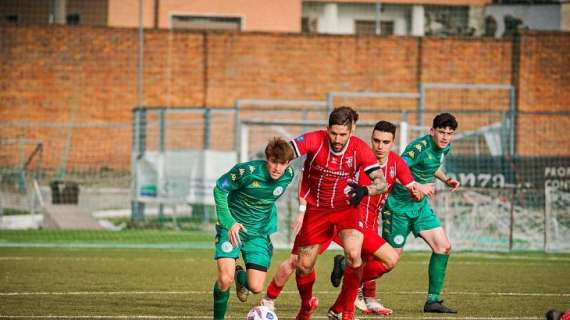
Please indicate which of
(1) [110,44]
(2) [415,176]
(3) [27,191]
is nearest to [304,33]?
(1) [110,44]

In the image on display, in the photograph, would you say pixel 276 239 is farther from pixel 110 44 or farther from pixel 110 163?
pixel 110 44

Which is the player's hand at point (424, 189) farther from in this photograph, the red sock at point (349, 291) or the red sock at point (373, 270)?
the red sock at point (349, 291)

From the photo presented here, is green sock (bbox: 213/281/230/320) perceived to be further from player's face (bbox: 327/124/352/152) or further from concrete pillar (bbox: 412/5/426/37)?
concrete pillar (bbox: 412/5/426/37)

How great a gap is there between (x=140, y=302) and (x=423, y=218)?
3121mm

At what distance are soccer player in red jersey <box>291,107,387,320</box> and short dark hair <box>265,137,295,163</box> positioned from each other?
0.25 metres

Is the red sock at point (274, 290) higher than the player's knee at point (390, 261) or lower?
lower

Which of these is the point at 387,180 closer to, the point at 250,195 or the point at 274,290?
the point at 274,290

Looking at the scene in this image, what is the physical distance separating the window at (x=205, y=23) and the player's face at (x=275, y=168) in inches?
857

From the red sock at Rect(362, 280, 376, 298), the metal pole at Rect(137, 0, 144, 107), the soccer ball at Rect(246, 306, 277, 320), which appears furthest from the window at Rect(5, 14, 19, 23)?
the soccer ball at Rect(246, 306, 277, 320)

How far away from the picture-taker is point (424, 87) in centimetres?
3203

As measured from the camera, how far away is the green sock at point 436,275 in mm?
11823

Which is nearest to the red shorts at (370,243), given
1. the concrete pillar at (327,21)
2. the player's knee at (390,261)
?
the player's knee at (390,261)

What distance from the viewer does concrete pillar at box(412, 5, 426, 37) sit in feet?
107

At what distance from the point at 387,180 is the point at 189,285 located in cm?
350
